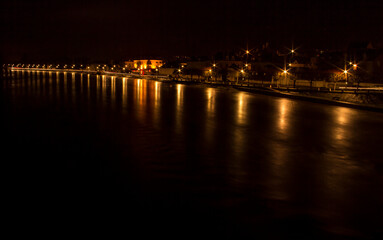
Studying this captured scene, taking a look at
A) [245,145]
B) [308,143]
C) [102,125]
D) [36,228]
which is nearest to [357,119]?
[308,143]

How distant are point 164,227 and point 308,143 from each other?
24.6ft

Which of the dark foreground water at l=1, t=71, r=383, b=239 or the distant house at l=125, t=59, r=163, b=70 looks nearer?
the dark foreground water at l=1, t=71, r=383, b=239

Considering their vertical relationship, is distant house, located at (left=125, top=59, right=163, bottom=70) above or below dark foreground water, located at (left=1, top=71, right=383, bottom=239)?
above

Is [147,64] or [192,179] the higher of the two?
[147,64]

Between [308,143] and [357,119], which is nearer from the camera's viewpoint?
[308,143]

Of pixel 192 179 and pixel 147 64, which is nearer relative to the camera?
pixel 192 179

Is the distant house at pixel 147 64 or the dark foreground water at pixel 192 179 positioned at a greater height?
the distant house at pixel 147 64

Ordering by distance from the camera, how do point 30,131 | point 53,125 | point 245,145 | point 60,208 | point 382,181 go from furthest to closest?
1. point 53,125
2. point 30,131
3. point 245,145
4. point 382,181
5. point 60,208

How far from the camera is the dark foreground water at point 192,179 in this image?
16.8ft

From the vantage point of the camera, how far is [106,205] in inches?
227

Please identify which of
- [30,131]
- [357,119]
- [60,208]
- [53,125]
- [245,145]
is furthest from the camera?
[357,119]

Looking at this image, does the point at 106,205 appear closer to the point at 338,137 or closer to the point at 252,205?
the point at 252,205

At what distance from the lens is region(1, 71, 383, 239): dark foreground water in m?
5.13

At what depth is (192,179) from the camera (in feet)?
23.5
